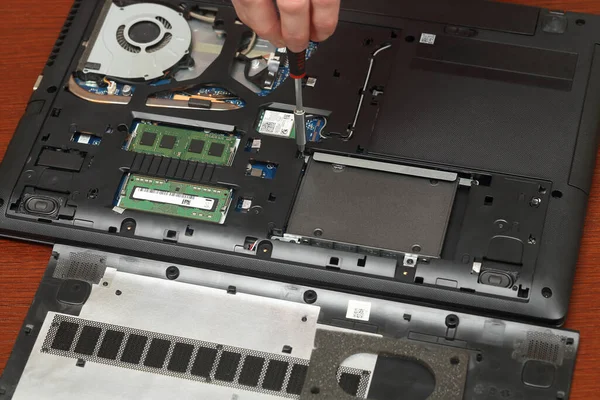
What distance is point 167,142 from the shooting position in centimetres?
445

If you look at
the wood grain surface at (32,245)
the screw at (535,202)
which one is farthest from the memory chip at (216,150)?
the screw at (535,202)

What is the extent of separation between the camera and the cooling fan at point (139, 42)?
464 centimetres

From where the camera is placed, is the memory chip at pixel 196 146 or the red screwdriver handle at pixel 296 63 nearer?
the red screwdriver handle at pixel 296 63

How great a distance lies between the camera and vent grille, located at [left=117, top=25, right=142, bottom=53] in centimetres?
471

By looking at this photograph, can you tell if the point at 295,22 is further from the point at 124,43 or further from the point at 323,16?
the point at 124,43

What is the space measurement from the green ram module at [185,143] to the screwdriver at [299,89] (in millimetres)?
281

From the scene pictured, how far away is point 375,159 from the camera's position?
4.27m

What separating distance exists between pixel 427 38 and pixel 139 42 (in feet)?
3.84

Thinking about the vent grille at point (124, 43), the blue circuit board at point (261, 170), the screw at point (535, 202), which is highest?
the vent grille at point (124, 43)

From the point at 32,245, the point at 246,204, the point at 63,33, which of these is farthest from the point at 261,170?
the point at 63,33

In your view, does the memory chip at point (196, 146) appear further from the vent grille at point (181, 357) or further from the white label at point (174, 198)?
the vent grille at point (181, 357)

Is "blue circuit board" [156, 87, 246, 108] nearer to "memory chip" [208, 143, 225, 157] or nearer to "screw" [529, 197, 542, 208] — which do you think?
"memory chip" [208, 143, 225, 157]

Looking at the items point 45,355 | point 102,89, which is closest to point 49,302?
point 45,355

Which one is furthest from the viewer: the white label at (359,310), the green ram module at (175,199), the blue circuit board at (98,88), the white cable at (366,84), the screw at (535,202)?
the blue circuit board at (98,88)
